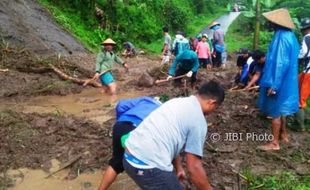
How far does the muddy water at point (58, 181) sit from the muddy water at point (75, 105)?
2181 millimetres

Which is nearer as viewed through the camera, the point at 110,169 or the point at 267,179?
the point at 110,169

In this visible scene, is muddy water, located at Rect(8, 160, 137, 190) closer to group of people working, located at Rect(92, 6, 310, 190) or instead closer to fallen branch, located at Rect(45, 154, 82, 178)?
fallen branch, located at Rect(45, 154, 82, 178)

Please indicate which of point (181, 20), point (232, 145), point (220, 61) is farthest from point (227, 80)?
point (181, 20)

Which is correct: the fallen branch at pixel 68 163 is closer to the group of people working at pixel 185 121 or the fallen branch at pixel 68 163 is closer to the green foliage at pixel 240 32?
the group of people working at pixel 185 121

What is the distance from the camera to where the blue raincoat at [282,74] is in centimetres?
535

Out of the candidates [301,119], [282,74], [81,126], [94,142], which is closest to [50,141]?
[94,142]

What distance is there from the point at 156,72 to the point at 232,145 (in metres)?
6.72

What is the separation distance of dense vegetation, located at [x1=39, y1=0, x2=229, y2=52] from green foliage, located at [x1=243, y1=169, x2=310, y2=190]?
12.8 meters

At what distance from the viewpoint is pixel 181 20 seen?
1228 inches

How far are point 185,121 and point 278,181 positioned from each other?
7.26ft

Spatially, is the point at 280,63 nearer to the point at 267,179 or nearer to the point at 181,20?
the point at 267,179

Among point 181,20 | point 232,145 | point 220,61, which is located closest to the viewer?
point 232,145

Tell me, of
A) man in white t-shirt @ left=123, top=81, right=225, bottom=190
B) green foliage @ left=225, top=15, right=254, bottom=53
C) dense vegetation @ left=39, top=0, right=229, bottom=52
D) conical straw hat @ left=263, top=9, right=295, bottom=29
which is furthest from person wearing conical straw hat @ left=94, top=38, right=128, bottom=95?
green foliage @ left=225, top=15, right=254, bottom=53

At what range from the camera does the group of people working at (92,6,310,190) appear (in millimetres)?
2979
